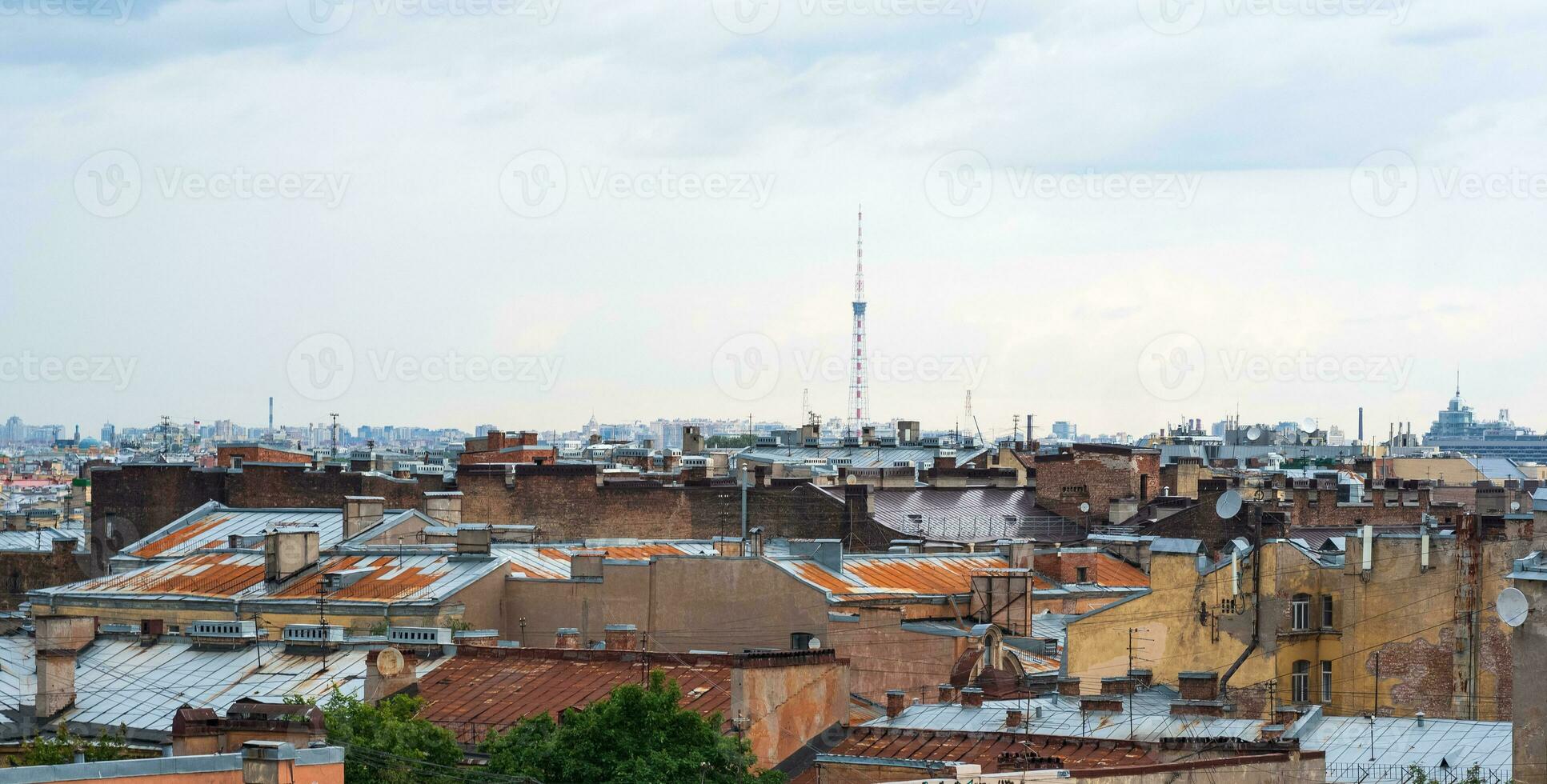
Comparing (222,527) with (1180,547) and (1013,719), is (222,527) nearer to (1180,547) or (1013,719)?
(1180,547)

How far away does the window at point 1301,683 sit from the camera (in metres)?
45.5

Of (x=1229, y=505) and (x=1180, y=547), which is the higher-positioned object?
(x=1229, y=505)

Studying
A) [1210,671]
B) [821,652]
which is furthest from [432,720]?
[1210,671]

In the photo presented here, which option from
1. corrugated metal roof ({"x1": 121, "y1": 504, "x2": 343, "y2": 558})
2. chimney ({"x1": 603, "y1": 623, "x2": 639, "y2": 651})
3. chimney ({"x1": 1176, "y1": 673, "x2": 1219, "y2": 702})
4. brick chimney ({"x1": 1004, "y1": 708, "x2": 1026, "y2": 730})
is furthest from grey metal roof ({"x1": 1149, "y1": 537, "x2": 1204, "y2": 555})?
corrugated metal roof ({"x1": 121, "y1": 504, "x2": 343, "y2": 558})

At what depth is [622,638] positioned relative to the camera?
46562 mm

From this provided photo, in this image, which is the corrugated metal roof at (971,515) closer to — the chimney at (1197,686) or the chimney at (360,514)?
the chimney at (360,514)

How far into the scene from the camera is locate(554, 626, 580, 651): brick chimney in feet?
154

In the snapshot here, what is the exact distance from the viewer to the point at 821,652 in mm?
38500

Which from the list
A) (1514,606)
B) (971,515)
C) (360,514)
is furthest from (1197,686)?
(971,515)

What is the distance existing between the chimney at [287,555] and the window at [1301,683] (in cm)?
2242

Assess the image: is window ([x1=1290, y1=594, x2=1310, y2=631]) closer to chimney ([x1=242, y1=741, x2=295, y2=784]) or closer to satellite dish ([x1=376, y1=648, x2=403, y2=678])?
satellite dish ([x1=376, y1=648, x2=403, y2=678])

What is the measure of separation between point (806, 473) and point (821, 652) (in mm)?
51387

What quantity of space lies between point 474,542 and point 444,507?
50.6ft

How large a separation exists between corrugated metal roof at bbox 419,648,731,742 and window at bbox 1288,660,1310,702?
38.2 ft
